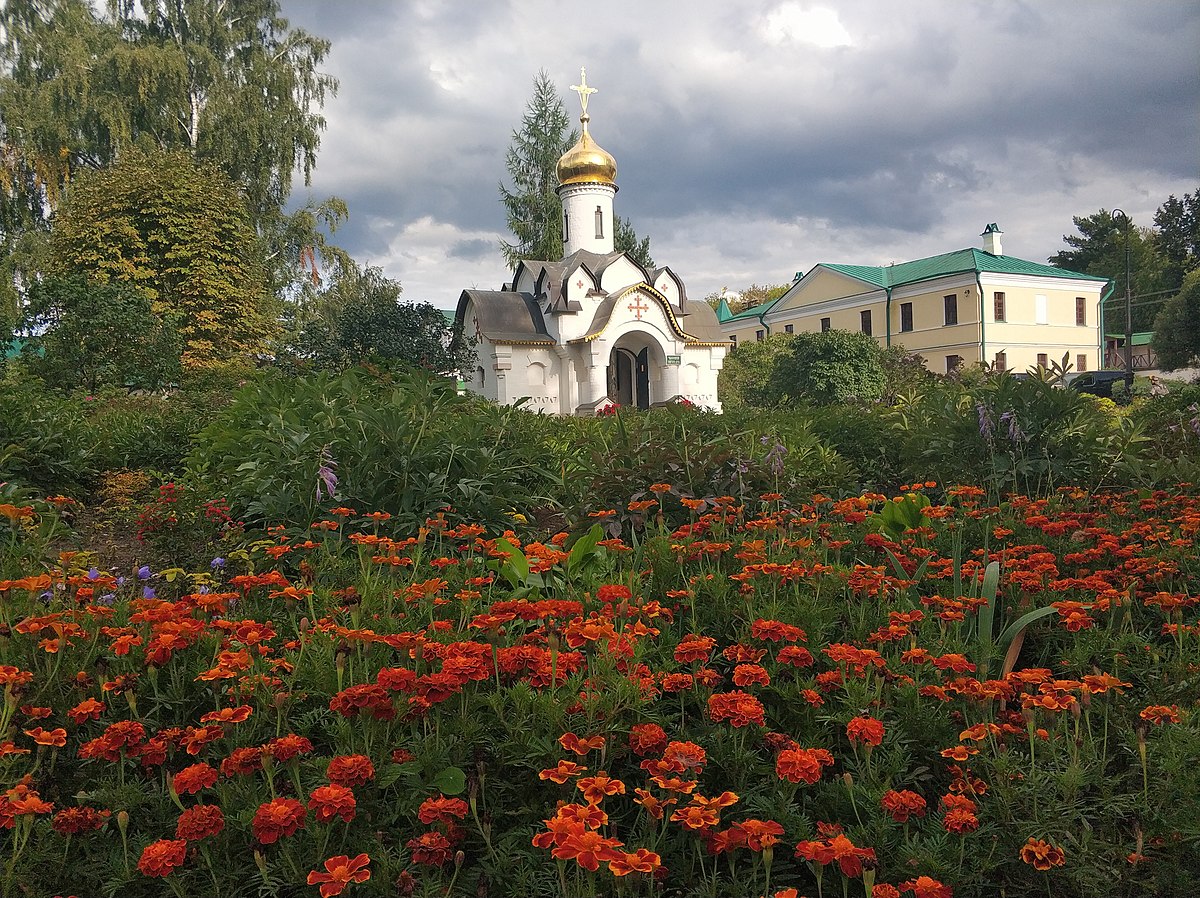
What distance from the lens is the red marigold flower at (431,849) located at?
145 centimetres

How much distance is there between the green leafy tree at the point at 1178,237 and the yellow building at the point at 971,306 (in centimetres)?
1927

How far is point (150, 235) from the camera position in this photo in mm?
21078

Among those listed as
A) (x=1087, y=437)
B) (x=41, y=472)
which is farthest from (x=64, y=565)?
(x=1087, y=437)

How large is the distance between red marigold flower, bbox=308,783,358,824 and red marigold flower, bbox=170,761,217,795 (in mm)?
252

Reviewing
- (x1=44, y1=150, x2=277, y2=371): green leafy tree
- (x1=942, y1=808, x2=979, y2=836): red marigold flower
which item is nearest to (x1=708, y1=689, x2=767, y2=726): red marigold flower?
(x1=942, y1=808, x2=979, y2=836): red marigold flower

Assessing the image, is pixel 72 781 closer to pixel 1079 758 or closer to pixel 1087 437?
pixel 1079 758

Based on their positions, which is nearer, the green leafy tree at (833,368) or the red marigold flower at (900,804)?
the red marigold flower at (900,804)

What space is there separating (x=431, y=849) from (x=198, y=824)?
40 centimetres

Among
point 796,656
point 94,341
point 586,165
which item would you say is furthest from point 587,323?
point 796,656

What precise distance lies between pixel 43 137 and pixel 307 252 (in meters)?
7.25

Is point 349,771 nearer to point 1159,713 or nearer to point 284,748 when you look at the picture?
point 284,748

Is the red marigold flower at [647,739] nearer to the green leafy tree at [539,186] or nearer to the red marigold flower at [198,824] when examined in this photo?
the red marigold flower at [198,824]

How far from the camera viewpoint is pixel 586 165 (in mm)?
27234

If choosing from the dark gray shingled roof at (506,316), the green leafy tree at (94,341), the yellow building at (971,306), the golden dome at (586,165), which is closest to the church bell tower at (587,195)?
the golden dome at (586,165)
